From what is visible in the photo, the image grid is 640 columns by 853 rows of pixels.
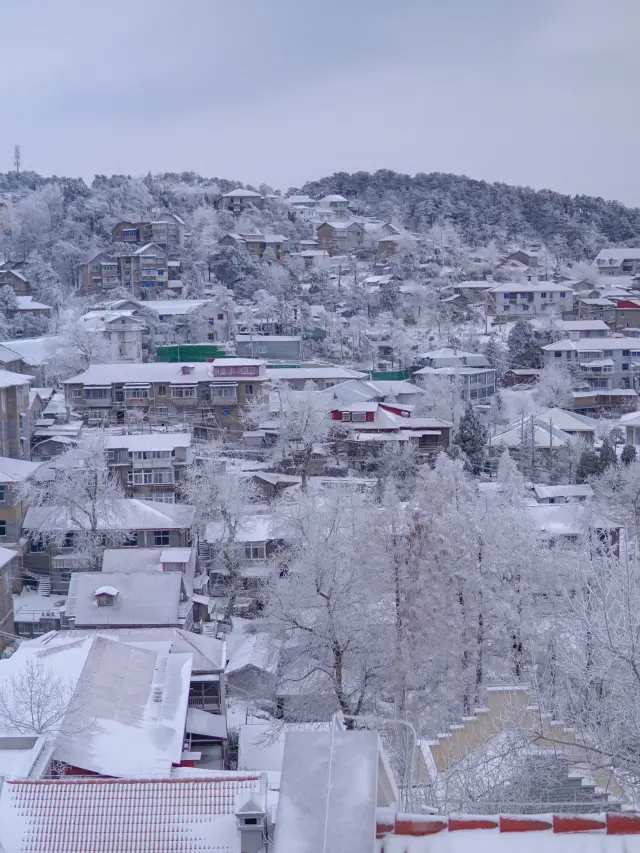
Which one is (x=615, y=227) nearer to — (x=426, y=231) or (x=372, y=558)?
(x=426, y=231)

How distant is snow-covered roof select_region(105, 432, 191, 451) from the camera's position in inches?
742

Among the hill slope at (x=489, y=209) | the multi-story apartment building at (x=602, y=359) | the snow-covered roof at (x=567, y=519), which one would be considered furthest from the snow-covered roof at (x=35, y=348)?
the hill slope at (x=489, y=209)

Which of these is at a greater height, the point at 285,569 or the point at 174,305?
the point at 174,305

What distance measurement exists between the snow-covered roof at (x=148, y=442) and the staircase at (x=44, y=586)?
12.1 feet

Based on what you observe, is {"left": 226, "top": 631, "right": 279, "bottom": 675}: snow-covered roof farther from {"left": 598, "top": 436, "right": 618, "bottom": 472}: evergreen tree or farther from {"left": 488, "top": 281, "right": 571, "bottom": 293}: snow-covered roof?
{"left": 488, "top": 281, "right": 571, "bottom": 293}: snow-covered roof

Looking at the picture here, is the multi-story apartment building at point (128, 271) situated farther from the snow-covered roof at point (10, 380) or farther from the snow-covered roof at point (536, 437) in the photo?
the snow-covered roof at point (536, 437)

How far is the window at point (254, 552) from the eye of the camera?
16.1 m

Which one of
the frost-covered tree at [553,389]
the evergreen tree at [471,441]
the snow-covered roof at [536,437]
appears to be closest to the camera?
the evergreen tree at [471,441]

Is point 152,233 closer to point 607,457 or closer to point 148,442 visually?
point 148,442

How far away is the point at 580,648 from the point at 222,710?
4.49m

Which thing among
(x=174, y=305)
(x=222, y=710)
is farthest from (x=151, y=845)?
(x=174, y=305)

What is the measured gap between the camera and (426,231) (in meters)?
49.5

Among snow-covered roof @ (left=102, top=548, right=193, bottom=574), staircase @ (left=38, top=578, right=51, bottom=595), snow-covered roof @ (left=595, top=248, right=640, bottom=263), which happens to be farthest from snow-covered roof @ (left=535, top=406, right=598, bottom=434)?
snow-covered roof @ (left=595, top=248, right=640, bottom=263)

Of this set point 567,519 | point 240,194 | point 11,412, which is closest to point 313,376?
point 11,412
